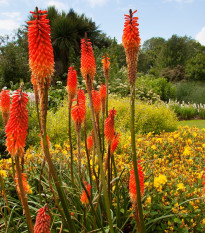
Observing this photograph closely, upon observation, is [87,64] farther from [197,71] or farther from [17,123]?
[197,71]

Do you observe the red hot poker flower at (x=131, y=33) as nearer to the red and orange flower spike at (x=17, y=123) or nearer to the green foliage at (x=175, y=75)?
the red and orange flower spike at (x=17, y=123)

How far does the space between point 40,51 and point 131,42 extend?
0.44m

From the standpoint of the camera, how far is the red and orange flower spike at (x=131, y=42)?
1.14 meters

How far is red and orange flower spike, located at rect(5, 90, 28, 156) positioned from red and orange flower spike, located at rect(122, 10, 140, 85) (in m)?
0.50

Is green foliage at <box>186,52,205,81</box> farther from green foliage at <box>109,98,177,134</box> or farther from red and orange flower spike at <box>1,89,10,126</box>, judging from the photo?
red and orange flower spike at <box>1,89,10,126</box>

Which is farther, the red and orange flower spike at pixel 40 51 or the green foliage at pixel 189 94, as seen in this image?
the green foliage at pixel 189 94

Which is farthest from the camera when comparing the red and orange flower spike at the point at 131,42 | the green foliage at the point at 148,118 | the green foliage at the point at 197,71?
the green foliage at the point at 197,71

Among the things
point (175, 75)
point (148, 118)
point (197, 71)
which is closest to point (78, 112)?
point (148, 118)

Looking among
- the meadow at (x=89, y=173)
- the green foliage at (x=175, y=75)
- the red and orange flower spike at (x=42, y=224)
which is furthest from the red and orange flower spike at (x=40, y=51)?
the green foliage at (x=175, y=75)

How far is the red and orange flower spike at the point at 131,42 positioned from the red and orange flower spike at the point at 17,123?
50 cm

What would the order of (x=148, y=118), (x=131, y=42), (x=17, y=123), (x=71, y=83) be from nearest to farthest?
1. (x=17, y=123)
2. (x=131, y=42)
3. (x=71, y=83)
4. (x=148, y=118)

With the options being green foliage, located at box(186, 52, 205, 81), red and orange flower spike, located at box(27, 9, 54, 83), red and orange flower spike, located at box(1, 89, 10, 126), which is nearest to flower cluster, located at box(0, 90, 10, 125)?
red and orange flower spike, located at box(1, 89, 10, 126)

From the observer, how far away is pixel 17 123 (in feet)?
3.35

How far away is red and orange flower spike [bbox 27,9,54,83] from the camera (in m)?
1.03
